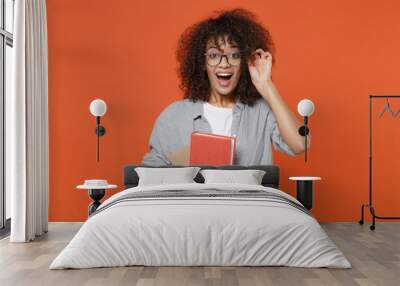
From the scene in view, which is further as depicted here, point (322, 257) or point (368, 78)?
point (368, 78)

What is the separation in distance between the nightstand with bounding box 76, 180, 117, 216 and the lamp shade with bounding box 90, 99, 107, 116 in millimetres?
856

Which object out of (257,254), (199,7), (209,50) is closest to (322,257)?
(257,254)

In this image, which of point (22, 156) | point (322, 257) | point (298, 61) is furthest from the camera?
point (298, 61)

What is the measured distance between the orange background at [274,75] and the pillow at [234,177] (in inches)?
33.1

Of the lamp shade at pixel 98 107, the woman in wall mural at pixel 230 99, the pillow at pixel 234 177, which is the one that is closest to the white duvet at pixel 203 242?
the pillow at pixel 234 177

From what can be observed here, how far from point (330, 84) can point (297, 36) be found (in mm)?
731

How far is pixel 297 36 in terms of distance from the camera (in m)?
7.41

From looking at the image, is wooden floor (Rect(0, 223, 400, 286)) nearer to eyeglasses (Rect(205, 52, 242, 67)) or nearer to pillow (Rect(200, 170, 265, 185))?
pillow (Rect(200, 170, 265, 185))

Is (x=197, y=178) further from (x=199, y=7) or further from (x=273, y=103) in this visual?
(x=199, y=7)

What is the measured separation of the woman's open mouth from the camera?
727 cm

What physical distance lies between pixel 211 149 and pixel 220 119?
1.27 ft

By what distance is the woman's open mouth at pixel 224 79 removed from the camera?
7.27 m

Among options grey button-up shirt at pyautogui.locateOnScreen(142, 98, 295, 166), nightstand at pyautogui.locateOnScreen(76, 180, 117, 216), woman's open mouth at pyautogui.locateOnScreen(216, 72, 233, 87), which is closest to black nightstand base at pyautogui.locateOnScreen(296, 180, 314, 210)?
grey button-up shirt at pyautogui.locateOnScreen(142, 98, 295, 166)

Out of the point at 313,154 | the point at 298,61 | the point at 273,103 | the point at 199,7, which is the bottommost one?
the point at 313,154
